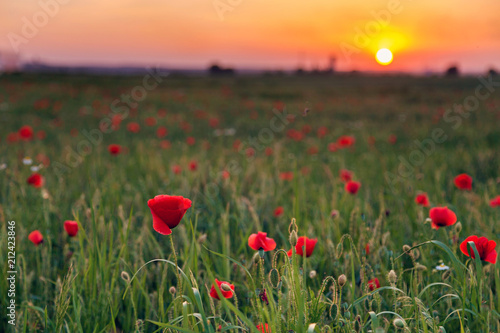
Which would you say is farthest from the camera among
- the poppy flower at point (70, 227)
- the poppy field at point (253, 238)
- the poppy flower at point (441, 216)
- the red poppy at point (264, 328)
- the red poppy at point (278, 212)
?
the red poppy at point (278, 212)

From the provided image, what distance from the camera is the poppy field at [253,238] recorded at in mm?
1096

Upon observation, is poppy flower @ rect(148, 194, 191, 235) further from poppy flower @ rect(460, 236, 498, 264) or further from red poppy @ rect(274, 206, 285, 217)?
red poppy @ rect(274, 206, 285, 217)

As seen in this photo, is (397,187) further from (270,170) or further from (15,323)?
(15,323)

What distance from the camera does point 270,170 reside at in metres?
3.53

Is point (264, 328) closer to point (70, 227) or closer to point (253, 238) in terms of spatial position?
point (253, 238)

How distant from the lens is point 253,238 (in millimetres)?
1143

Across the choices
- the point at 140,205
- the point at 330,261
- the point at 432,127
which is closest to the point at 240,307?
the point at 330,261

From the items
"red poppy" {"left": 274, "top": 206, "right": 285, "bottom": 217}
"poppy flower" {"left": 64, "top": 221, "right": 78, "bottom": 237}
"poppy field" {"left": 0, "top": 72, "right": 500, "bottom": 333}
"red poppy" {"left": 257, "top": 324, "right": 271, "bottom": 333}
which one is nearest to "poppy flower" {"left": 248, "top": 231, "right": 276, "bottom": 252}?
"poppy field" {"left": 0, "top": 72, "right": 500, "bottom": 333}

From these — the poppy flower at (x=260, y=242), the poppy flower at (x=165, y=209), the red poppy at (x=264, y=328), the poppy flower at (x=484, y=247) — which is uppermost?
the poppy flower at (x=165, y=209)

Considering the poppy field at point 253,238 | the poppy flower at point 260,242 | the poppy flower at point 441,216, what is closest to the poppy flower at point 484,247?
the poppy field at point 253,238

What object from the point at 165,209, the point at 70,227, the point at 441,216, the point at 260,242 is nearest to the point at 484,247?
the point at 441,216

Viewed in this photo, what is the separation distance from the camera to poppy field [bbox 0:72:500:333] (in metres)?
1.10

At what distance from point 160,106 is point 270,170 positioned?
8.28 meters

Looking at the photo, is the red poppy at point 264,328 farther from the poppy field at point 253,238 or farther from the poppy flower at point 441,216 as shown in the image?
the poppy flower at point 441,216
